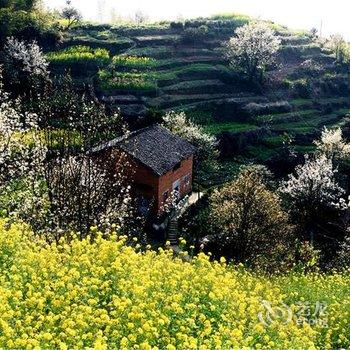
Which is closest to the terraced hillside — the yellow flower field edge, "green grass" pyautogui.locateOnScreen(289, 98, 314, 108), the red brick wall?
"green grass" pyautogui.locateOnScreen(289, 98, 314, 108)

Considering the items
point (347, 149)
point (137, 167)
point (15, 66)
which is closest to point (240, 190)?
point (137, 167)

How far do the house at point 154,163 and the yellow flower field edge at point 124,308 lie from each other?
24.3 metres

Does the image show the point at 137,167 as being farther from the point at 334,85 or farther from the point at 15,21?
the point at 334,85

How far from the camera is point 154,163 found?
44.8 metres

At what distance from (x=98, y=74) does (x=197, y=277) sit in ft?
203

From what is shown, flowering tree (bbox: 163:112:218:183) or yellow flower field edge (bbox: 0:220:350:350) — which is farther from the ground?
yellow flower field edge (bbox: 0:220:350:350)

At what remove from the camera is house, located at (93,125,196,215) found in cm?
4366

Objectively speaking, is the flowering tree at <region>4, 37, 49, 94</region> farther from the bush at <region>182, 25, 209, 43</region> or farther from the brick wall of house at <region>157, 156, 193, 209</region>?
the bush at <region>182, 25, 209, 43</region>

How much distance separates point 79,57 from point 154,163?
3640 centimetres

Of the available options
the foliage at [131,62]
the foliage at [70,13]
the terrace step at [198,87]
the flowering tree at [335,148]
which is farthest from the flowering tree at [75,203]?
the foliage at [70,13]

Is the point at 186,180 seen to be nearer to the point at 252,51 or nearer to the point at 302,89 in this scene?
the point at 252,51

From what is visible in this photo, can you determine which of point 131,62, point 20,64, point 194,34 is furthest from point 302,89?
point 20,64

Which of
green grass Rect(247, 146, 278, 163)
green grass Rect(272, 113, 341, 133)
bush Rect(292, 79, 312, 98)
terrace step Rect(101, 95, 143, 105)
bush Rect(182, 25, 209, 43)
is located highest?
bush Rect(182, 25, 209, 43)

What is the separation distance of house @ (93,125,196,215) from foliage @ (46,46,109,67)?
28.5 m
